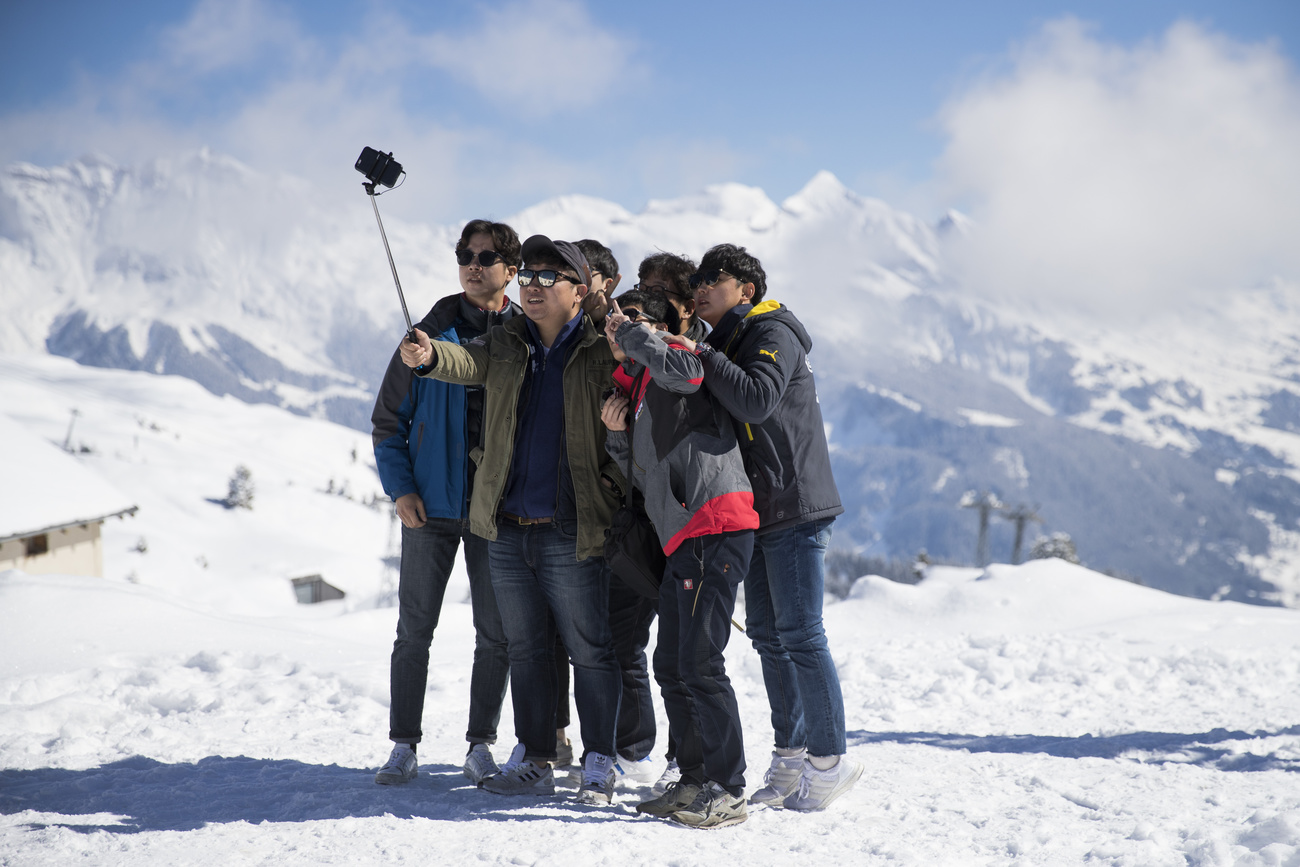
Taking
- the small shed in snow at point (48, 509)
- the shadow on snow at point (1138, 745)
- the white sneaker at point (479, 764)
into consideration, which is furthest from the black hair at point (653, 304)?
the small shed in snow at point (48, 509)

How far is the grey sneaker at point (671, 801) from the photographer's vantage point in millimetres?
3572

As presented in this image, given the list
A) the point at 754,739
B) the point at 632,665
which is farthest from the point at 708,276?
the point at 754,739

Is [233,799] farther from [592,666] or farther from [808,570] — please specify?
[808,570]

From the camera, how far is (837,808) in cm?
385

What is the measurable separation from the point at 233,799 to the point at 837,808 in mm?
2656

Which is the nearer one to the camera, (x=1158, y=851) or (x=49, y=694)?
(x=1158, y=851)

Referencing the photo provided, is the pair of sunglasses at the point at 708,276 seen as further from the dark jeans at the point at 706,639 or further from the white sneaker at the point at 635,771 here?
the white sneaker at the point at 635,771

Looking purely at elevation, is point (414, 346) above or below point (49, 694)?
above

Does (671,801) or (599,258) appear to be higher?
(599,258)

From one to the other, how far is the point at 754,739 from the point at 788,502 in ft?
7.31

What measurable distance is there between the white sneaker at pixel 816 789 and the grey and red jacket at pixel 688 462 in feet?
3.91

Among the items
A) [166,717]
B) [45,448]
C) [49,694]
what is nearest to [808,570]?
[166,717]

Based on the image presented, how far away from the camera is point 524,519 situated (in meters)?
3.80

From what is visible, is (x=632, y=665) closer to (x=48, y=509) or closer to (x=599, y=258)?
(x=599, y=258)
